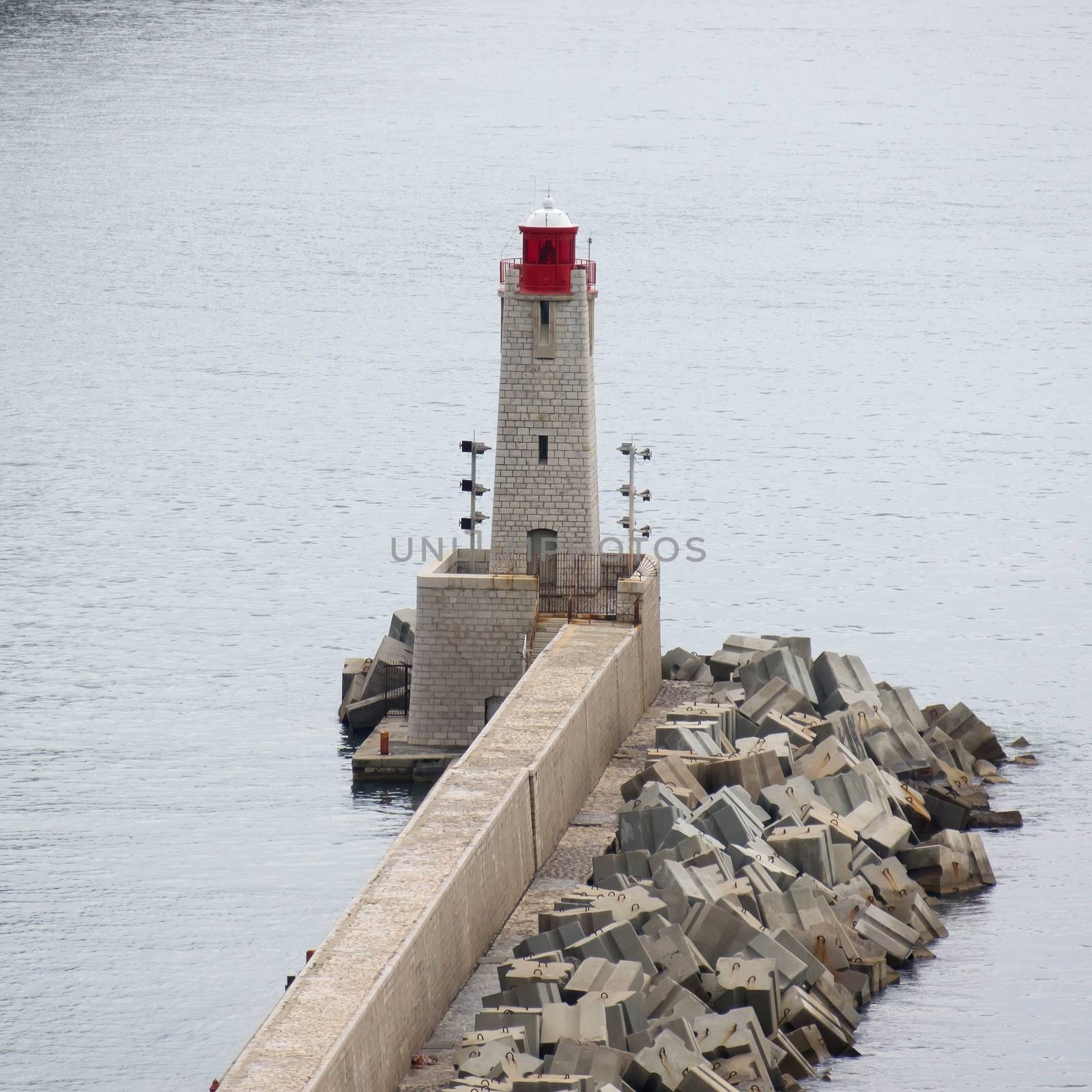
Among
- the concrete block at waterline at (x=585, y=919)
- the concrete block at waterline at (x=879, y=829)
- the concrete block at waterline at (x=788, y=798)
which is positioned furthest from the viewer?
the concrete block at waterline at (x=879, y=829)

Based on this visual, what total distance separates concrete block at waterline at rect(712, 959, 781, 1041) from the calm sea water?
219cm

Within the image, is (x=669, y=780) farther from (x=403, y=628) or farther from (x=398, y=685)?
(x=403, y=628)

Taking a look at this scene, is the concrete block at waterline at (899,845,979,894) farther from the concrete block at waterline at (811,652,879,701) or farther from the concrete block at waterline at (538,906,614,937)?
the concrete block at waterline at (538,906,614,937)

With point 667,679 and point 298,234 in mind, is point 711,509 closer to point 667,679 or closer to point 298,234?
point 667,679

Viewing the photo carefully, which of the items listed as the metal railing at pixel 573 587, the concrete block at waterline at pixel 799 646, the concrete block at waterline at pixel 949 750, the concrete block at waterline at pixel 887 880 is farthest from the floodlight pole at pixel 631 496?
the concrete block at waterline at pixel 887 880

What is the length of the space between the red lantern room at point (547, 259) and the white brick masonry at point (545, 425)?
0.49 ft

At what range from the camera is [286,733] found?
151 ft

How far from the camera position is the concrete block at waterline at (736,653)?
140 feet

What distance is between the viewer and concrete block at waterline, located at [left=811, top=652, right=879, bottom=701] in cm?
4103

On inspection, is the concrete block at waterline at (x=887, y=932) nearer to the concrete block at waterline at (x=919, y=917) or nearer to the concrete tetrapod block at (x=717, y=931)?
the concrete block at waterline at (x=919, y=917)

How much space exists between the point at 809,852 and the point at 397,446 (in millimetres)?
46747

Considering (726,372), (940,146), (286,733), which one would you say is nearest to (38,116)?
(940,146)

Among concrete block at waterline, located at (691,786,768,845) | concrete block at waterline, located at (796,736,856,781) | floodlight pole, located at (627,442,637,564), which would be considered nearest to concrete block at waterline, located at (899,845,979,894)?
concrete block at waterline, located at (796,736,856,781)

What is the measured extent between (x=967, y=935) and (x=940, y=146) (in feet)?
404
